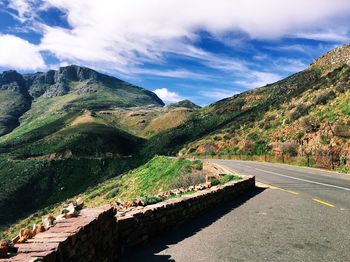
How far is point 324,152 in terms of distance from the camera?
113 feet

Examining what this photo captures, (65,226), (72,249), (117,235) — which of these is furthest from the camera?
(117,235)

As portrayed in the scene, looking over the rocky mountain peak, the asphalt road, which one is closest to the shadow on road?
the asphalt road

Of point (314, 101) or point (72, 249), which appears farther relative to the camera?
point (314, 101)

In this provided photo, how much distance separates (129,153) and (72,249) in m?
114

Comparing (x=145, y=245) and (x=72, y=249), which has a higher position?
(x=72, y=249)

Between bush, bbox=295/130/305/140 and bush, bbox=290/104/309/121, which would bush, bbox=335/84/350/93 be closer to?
bush, bbox=290/104/309/121

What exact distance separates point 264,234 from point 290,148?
3576cm

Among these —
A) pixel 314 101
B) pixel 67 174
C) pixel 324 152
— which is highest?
pixel 314 101

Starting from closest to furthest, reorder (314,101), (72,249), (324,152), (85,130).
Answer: (72,249) → (324,152) → (314,101) → (85,130)

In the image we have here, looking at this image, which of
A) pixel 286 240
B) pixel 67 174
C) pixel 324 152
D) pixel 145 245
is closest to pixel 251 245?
pixel 286 240

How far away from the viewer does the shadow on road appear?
8547 mm

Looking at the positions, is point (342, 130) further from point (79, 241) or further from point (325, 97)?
point (79, 241)

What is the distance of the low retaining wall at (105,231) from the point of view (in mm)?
5174

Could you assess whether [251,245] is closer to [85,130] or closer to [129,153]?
[129,153]
